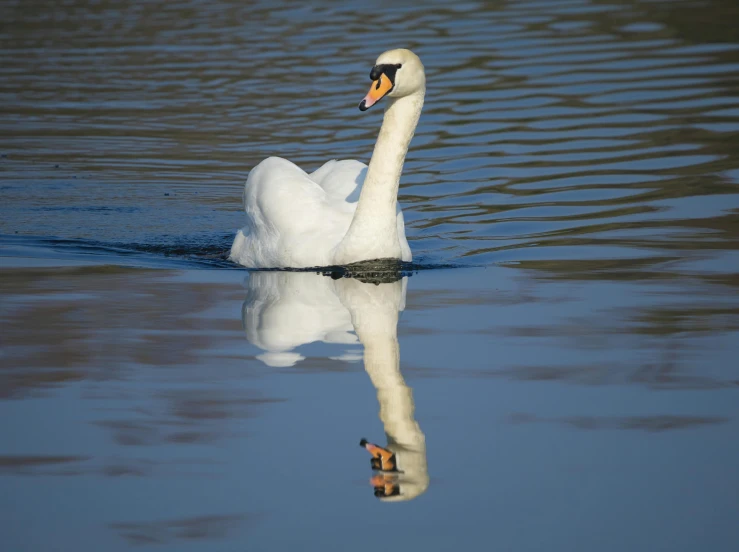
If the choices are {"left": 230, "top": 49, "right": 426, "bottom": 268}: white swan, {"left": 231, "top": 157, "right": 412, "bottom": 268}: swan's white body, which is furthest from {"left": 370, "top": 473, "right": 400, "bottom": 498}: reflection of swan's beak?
{"left": 231, "top": 157, "right": 412, "bottom": 268}: swan's white body

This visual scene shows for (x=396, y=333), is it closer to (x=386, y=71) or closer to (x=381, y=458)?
(x=381, y=458)

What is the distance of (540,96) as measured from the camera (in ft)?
56.4

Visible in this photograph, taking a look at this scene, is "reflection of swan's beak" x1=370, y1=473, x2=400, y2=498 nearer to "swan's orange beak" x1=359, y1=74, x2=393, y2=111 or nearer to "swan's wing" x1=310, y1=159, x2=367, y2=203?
"swan's orange beak" x1=359, y1=74, x2=393, y2=111

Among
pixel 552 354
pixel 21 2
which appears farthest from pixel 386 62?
pixel 21 2

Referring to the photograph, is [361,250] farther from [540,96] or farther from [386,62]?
[540,96]

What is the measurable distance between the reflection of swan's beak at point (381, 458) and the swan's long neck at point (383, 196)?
3688 millimetres

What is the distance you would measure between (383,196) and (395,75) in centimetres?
83

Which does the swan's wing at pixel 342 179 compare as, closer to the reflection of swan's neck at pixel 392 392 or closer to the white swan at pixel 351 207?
the white swan at pixel 351 207

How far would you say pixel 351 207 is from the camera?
9641 mm

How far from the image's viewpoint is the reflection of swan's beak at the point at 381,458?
204 inches

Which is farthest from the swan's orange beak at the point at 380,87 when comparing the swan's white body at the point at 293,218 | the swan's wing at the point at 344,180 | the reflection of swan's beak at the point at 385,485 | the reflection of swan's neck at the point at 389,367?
the reflection of swan's beak at the point at 385,485

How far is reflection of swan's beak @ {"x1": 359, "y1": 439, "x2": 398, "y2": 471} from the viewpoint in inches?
204

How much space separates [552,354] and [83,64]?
16583 mm

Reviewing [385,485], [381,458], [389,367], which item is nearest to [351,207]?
[389,367]
